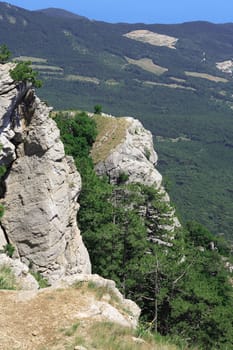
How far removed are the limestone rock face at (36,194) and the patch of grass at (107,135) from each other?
15.9m

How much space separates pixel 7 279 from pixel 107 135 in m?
38.4

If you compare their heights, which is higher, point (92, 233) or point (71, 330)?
point (71, 330)

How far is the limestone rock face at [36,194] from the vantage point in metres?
37.3

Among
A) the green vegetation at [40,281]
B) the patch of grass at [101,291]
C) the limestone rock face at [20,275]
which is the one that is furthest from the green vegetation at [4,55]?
the patch of grass at [101,291]

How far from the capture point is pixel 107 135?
190 feet

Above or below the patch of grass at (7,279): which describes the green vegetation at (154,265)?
below

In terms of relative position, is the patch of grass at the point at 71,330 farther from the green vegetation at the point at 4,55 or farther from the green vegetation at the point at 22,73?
the green vegetation at the point at 4,55

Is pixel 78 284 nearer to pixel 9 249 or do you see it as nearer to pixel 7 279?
pixel 7 279

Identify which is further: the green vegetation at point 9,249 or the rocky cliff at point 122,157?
the rocky cliff at point 122,157

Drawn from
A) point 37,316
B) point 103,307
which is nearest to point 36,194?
point 103,307

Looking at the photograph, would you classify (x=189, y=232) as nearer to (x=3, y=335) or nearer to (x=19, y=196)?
(x=19, y=196)

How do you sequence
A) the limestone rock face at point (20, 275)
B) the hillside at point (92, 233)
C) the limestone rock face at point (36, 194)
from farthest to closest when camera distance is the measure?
the limestone rock face at point (36, 194)
the hillside at point (92, 233)
the limestone rock face at point (20, 275)

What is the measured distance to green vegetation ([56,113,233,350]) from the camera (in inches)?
1538

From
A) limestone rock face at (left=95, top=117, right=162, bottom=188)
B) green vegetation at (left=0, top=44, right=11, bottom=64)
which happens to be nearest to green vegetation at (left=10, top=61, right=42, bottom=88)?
green vegetation at (left=0, top=44, right=11, bottom=64)
